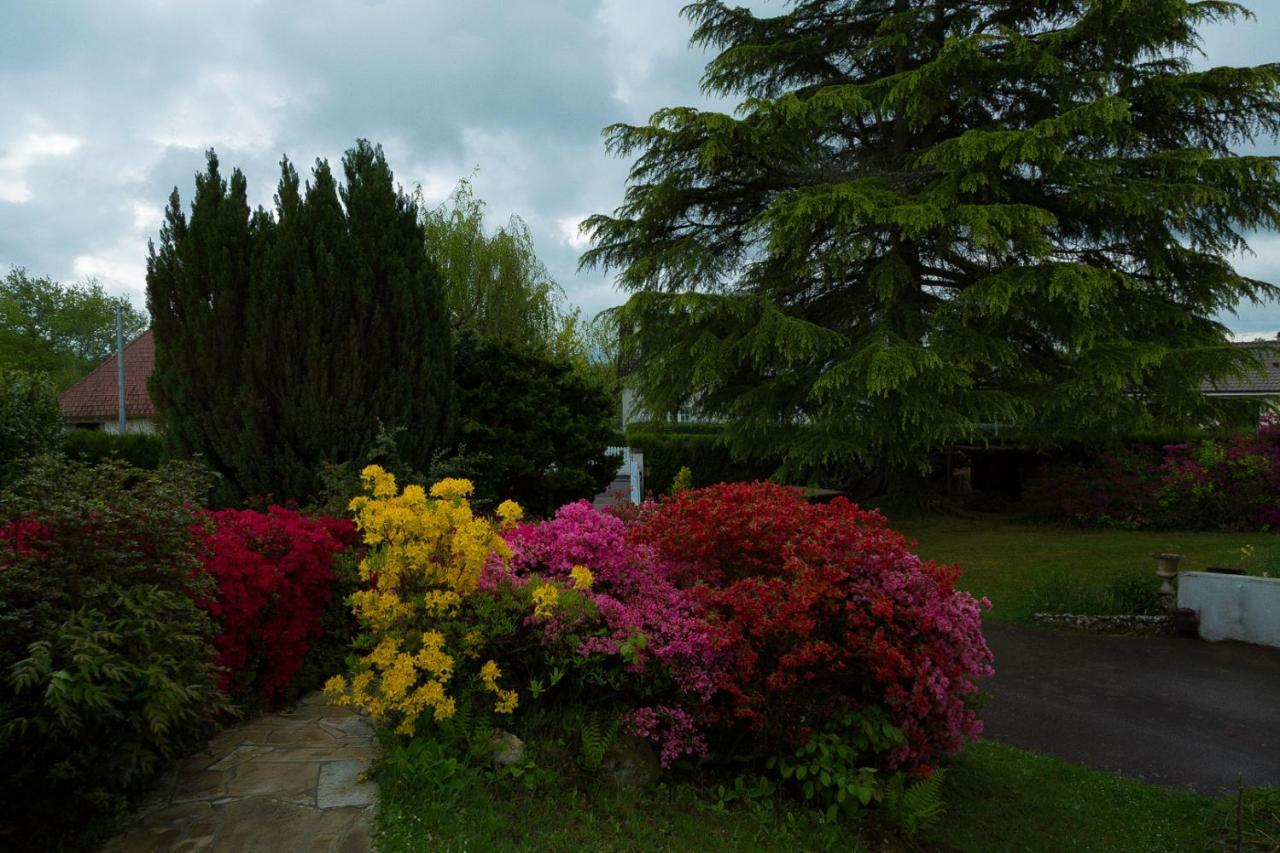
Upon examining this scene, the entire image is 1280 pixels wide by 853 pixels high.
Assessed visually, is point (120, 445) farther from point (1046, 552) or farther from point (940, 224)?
point (1046, 552)

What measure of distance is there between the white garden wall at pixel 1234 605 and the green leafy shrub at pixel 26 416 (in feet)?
42.3

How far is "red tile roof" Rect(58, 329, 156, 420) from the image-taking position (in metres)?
25.1

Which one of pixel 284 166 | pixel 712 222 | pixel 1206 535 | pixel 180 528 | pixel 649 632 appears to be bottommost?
pixel 1206 535

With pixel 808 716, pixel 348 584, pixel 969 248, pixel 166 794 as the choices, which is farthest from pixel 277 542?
pixel 969 248

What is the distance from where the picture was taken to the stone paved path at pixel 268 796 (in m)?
2.67

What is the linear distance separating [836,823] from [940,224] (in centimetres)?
1069

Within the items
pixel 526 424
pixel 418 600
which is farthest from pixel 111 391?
pixel 418 600

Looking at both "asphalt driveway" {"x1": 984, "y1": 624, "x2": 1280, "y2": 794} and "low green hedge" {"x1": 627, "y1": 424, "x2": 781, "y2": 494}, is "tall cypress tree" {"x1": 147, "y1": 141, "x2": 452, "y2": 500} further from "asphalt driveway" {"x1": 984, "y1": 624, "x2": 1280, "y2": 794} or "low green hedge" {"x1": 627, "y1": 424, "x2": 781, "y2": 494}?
"low green hedge" {"x1": 627, "y1": 424, "x2": 781, "y2": 494}

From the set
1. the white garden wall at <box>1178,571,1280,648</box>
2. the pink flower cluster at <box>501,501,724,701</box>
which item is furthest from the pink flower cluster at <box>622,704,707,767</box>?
the white garden wall at <box>1178,571,1280,648</box>

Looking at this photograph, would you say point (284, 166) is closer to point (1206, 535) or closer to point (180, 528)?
point (180, 528)

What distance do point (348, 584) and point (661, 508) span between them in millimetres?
1911

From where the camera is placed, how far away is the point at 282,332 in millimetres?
6449

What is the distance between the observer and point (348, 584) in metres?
4.61

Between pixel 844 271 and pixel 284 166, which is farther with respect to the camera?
pixel 844 271
